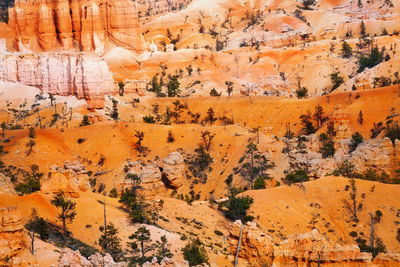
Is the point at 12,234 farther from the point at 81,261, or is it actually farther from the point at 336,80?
the point at 336,80

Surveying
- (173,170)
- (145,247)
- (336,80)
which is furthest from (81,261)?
(336,80)

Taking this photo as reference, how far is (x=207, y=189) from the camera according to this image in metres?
72.6

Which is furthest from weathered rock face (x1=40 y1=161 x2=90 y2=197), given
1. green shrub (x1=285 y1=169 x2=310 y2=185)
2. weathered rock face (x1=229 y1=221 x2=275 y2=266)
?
green shrub (x1=285 y1=169 x2=310 y2=185)

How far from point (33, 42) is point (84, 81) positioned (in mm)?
32486

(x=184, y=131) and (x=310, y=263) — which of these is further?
(x=184, y=131)

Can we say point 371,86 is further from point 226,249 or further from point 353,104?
point 226,249

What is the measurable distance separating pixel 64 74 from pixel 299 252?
285 ft

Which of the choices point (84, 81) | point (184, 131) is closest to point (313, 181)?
point (184, 131)

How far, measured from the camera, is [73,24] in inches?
5103

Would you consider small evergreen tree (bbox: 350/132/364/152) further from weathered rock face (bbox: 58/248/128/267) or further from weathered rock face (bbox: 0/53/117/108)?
weathered rock face (bbox: 58/248/128/267)

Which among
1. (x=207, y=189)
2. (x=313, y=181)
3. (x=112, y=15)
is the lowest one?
(x=207, y=189)

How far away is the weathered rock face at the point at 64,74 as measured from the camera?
102m

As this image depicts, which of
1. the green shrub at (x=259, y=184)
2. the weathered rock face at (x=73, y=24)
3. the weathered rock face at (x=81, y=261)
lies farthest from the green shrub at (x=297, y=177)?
Answer: the weathered rock face at (x=73, y=24)

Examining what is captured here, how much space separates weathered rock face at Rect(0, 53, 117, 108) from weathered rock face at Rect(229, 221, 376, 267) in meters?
76.0
